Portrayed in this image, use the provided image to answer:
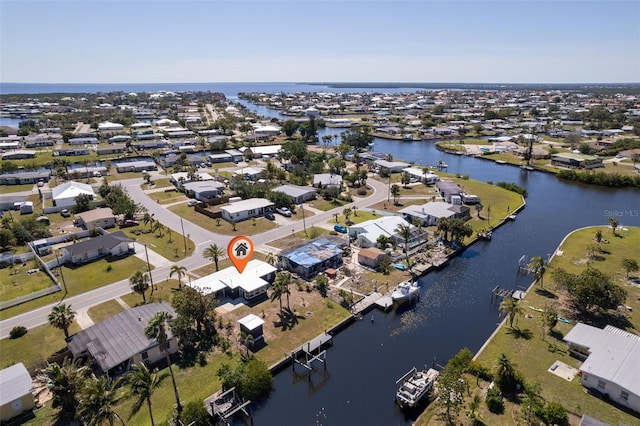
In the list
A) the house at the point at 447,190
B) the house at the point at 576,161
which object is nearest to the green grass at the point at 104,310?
the house at the point at 447,190

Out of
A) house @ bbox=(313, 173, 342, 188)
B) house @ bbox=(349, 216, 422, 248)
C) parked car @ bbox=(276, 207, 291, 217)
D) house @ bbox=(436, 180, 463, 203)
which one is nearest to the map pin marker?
house @ bbox=(349, 216, 422, 248)

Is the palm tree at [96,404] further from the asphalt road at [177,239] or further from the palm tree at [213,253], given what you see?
the palm tree at [213,253]

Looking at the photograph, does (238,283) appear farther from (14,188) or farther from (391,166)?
(14,188)

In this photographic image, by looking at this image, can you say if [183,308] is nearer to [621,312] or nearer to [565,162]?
[621,312]

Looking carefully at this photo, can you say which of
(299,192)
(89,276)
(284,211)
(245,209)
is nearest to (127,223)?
(89,276)

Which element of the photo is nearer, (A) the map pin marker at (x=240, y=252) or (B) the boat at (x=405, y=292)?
(A) the map pin marker at (x=240, y=252)

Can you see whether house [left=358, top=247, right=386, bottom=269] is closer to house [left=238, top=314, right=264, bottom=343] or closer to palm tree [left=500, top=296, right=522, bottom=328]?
palm tree [left=500, top=296, right=522, bottom=328]

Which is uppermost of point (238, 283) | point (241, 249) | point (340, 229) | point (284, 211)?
point (241, 249)

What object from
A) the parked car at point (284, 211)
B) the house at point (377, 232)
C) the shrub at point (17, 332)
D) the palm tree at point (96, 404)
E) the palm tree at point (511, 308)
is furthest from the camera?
the parked car at point (284, 211)
